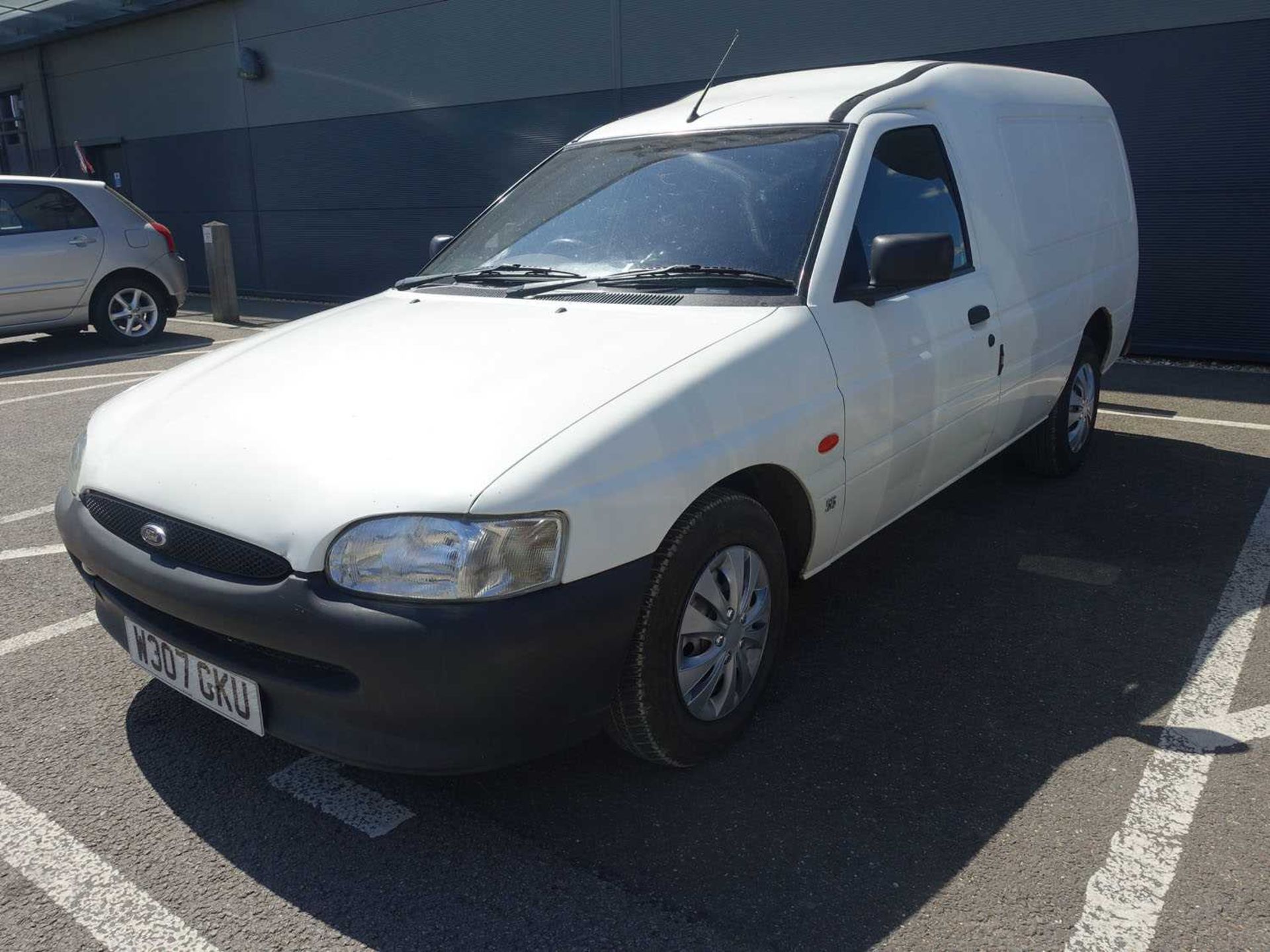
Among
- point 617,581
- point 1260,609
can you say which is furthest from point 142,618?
point 1260,609

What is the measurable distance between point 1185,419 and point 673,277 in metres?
4.85

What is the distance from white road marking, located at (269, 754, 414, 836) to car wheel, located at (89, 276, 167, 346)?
879cm

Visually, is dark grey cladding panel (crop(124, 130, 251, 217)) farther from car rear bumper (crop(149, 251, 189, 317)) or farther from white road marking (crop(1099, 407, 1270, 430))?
white road marking (crop(1099, 407, 1270, 430))

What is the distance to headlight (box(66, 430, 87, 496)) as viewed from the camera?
2.92 metres

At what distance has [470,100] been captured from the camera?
1234cm

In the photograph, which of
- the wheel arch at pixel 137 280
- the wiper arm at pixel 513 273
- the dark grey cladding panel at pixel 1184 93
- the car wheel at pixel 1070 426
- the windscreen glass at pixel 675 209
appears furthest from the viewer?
the wheel arch at pixel 137 280

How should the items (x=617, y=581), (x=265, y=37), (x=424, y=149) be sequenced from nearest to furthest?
1. (x=617, y=581)
2. (x=424, y=149)
3. (x=265, y=37)

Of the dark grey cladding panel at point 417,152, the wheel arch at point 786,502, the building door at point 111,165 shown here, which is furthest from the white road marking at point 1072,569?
the building door at point 111,165

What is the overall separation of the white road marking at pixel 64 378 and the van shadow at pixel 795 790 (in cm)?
636

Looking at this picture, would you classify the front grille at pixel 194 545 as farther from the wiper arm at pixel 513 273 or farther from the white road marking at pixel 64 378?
the white road marking at pixel 64 378

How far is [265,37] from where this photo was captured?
48.4 ft

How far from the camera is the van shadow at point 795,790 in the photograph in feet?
7.63

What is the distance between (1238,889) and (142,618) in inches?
107

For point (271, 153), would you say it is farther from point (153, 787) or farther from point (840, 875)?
point (840, 875)
